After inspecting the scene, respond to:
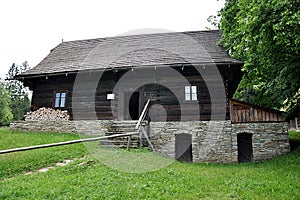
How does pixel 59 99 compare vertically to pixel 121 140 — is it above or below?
above

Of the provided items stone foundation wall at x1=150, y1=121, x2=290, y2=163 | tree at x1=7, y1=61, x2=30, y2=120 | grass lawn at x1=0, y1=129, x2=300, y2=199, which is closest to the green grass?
grass lawn at x1=0, y1=129, x2=300, y2=199

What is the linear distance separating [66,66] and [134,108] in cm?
470

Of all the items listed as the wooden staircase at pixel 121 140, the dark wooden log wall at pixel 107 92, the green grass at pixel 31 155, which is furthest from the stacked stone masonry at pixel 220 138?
the green grass at pixel 31 155

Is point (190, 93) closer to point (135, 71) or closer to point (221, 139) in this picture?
point (221, 139)

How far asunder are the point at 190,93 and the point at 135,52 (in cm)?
438

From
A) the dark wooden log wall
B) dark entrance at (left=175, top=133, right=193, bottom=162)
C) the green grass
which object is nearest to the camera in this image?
the green grass

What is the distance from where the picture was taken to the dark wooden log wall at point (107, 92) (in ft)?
41.2

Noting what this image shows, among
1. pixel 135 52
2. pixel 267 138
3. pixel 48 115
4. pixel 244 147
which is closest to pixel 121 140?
pixel 48 115

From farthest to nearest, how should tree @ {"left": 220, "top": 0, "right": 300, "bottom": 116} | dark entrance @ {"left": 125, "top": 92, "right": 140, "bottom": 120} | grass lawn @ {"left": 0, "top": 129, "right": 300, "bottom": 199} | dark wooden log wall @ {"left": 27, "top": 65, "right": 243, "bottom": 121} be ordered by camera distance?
dark entrance @ {"left": 125, "top": 92, "right": 140, "bottom": 120}
dark wooden log wall @ {"left": 27, "top": 65, "right": 243, "bottom": 121}
tree @ {"left": 220, "top": 0, "right": 300, "bottom": 116}
grass lawn @ {"left": 0, "top": 129, "right": 300, "bottom": 199}

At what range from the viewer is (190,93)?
41.7 feet

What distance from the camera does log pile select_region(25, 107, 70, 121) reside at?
45.2 ft

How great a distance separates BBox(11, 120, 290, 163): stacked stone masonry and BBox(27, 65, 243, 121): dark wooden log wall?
0.51 meters

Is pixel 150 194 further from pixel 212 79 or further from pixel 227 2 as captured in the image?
pixel 227 2

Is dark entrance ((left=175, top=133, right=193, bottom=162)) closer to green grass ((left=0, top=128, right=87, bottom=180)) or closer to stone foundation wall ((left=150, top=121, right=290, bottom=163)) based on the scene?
stone foundation wall ((left=150, top=121, right=290, bottom=163))
